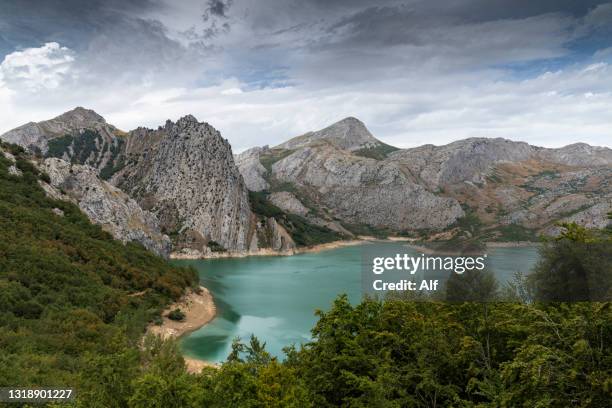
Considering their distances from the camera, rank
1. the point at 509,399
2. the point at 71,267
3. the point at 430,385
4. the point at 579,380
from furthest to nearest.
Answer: the point at 71,267, the point at 430,385, the point at 509,399, the point at 579,380

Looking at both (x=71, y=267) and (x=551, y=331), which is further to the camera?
(x=71, y=267)

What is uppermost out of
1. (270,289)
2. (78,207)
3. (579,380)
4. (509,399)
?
(78,207)

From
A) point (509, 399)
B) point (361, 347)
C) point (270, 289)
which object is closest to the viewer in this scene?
point (509, 399)

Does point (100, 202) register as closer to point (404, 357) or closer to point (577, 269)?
point (404, 357)

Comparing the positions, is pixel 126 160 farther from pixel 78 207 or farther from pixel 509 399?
pixel 509 399

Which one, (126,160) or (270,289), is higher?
(126,160)

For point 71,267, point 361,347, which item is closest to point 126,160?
point 71,267

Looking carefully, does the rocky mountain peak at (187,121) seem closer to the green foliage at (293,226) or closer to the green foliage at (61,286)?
the green foliage at (293,226)

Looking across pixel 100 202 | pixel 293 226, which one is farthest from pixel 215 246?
pixel 100 202
